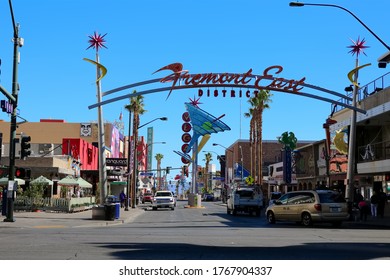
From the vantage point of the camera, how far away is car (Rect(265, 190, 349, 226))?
24.0 m

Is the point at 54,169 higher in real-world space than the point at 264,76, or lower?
lower

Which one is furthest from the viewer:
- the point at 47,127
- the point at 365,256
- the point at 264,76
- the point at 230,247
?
the point at 47,127

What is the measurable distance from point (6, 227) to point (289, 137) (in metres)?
41.7

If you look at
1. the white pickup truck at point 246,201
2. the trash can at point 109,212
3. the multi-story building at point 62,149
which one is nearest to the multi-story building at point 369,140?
the white pickup truck at point 246,201

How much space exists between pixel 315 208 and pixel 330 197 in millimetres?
1049

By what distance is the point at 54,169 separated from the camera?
42.6m

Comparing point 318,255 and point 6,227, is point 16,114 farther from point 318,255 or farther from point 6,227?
point 318,255

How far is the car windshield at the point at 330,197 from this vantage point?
955 inches

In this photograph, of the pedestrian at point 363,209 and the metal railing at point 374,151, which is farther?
the metal railing at point 374,151

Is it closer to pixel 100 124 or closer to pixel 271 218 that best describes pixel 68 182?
pixel 100 124

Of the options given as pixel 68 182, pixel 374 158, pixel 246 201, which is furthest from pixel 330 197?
pixel 68 182

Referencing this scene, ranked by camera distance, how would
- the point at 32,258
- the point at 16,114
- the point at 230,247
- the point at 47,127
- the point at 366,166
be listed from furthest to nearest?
the point at 47,127
the point at 366,166
the point at 16,114
the point at 230,247
the point at 32,258

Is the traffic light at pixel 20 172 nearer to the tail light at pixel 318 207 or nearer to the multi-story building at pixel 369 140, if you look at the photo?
the tail light at pixel 318 207

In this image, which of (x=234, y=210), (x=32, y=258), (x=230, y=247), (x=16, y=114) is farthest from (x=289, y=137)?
(x=32, y=258)
